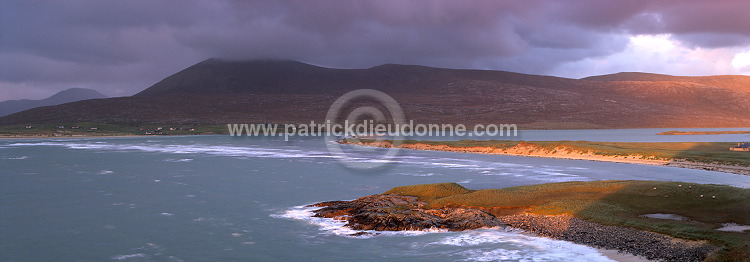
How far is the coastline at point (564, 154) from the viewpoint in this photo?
5307 cm

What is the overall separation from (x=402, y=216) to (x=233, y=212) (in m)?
11.3

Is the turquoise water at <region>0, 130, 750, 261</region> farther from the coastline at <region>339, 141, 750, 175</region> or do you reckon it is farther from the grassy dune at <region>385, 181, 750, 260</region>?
the grassy dune at <region>385, 181, 750, 260</region>

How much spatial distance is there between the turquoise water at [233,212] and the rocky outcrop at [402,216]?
0.80 m

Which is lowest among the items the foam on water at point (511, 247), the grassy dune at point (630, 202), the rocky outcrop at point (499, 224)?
the foam on water at point (511, 247)

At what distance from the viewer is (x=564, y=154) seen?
245ft

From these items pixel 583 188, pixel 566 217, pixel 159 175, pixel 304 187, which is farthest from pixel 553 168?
pixel 159 175

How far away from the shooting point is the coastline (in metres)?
53.1

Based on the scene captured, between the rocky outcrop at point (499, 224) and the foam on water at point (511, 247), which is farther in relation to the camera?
the foam on water at point (511, 247)

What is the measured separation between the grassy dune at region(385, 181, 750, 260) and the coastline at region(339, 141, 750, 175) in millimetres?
26475

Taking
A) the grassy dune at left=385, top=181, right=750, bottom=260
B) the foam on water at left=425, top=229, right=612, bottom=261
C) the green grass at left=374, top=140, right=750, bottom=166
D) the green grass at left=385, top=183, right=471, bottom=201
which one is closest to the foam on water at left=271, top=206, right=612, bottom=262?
the foam on water at left=425, top=229, right=612, bottom=261

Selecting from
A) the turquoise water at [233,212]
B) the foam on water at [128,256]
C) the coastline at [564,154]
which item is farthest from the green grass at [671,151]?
the foam on water at [128,256]

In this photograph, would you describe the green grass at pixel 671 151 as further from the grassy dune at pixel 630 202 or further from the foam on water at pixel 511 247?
the foam on water at pixel 511 247

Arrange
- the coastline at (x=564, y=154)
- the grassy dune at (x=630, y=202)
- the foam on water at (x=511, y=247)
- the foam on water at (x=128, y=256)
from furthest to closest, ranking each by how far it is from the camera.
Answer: the coastline at (x=564, y=154), the grassy dune at (x=630, y=202), the foam on water at (x=128, y=256), the foam on water at (x=511, y=247)

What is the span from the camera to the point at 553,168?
186ft
